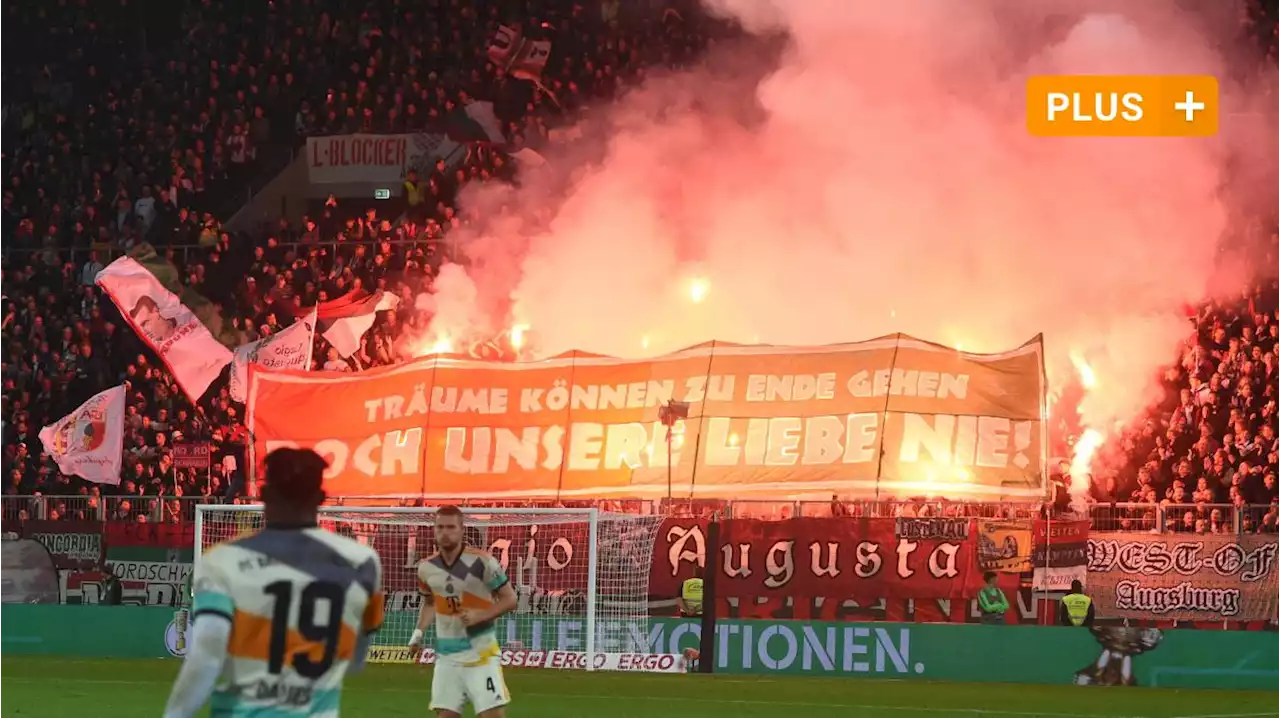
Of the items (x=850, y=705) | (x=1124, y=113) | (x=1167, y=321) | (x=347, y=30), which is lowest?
(x=850, y=705)

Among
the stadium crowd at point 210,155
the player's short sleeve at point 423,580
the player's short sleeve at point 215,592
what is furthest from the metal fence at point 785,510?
the player's short sleeve at point 215,592

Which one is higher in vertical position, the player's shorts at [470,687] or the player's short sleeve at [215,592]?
the player's short sleeve at [215,592]

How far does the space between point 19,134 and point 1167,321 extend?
21.6 metres

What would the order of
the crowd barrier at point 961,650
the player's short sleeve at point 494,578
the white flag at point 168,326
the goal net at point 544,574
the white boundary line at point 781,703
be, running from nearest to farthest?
the player's short sleeve at point 494,578 < the white boundary line at point 781,703 < the crowd barrier at point 961,650 < the goal net at point 544,574 < the white flag at point 168,326

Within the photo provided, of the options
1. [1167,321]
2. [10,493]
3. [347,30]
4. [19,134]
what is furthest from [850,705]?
[19,134]

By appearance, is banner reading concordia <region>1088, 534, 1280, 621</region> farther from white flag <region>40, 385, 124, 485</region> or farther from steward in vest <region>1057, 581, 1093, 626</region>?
white flag <region>40, 385, 124, 485</region>

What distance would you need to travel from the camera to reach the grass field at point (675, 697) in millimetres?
15852

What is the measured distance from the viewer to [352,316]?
1076 inches

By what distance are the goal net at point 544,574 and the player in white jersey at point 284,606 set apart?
14.9 metres

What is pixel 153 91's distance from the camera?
114 ft

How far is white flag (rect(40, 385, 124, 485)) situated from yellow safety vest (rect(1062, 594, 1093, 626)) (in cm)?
1314

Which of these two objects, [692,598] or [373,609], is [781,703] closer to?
[692,598]

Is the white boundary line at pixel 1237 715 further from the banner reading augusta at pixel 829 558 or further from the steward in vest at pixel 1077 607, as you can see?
the banner reading augusta at pixel 829 558

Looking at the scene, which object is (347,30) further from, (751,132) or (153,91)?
(751,132)
